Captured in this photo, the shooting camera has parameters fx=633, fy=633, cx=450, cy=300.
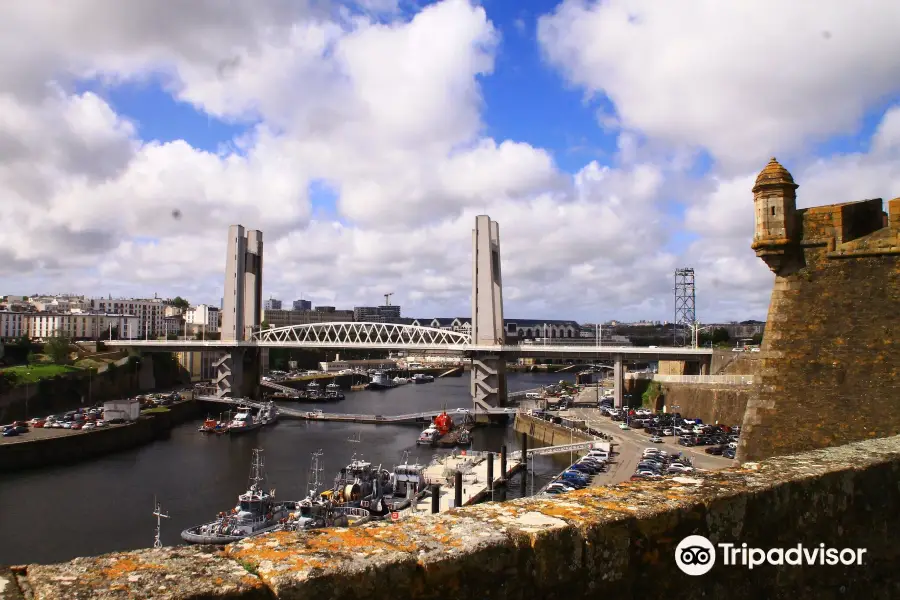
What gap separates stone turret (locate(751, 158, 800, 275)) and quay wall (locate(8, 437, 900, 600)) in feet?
14.8

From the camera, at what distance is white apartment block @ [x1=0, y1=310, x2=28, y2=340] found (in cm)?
8751

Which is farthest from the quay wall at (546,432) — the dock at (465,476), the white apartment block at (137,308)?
the white apartment block at (137,308)

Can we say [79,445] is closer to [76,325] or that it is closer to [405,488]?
[405,488]

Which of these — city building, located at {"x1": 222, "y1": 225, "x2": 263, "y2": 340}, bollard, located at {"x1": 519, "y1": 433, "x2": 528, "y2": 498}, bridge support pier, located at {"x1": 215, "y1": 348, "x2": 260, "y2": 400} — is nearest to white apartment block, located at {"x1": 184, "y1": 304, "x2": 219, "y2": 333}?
city building, located at {"x1": 222, "y1": 225, "x2": 263, "y2": 340}

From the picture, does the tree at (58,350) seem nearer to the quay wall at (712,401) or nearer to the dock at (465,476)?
the dock at (465,476)

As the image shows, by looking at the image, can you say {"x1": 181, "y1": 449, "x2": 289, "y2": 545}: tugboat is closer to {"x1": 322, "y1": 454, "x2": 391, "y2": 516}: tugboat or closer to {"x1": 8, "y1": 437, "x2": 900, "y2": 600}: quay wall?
{"x1": 322, "y1": 454, "x2": 391, "y2": 516}: tugboat

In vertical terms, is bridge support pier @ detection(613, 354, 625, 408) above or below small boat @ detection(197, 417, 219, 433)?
above

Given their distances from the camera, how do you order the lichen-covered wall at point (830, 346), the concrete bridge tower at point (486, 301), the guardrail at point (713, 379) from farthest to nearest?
the concrete bridge tower at point (486, 301) → the guardrail at point (713, 379) → the lichen-covered wall at point (830, 346)

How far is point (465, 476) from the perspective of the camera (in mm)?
30750

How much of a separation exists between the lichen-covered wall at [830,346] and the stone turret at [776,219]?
6.1 inches

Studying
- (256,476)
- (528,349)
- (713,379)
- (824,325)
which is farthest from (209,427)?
(824,325)

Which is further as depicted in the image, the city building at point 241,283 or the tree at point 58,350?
the city building at point 241,283

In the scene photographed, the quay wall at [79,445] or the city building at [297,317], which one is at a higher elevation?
the city building at [297,317]

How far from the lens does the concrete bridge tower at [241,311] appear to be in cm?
6362
